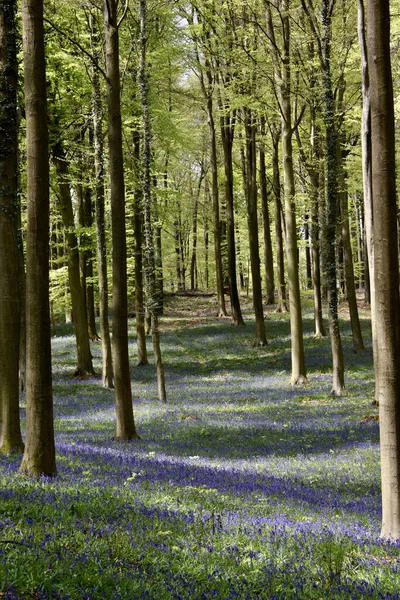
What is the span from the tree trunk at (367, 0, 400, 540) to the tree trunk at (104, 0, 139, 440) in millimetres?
7239

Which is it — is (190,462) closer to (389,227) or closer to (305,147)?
(389,227)

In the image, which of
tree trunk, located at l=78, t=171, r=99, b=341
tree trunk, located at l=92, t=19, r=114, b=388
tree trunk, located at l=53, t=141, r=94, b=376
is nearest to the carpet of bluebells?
tree trunk, located at l=92, t=19, r=114, b=388

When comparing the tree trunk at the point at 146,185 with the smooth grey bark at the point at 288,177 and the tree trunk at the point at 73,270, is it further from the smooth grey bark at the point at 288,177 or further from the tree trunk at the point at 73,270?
the tree trunk at the point at 73,270

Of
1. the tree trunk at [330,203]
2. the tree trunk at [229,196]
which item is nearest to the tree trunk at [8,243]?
the tree trunk at [330,203]

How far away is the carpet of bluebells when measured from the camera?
4.11m

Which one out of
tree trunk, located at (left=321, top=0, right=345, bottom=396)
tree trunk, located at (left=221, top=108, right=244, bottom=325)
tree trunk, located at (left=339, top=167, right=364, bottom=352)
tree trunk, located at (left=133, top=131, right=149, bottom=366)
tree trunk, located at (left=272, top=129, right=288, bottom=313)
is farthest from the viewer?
tree trunk, located at (left=272, top=129, right=288, bottom=313)

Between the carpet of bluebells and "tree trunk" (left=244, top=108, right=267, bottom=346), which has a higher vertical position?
"tree trunk" (left=244, top=108, right=267, bottom=346)

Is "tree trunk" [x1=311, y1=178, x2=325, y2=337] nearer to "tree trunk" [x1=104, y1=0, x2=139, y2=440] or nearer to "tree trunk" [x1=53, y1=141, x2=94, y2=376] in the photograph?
"tree trunk" [x1=53, y1=141, x2=94, y2=376]

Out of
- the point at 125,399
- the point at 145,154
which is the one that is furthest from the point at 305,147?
the point at 125,399

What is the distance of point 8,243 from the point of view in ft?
32.9

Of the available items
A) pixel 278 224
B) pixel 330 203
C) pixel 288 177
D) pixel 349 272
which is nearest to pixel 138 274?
pixel 288 177

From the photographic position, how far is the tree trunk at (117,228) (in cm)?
1205

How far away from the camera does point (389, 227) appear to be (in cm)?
588

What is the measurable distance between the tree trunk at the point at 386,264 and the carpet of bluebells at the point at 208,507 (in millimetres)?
739
